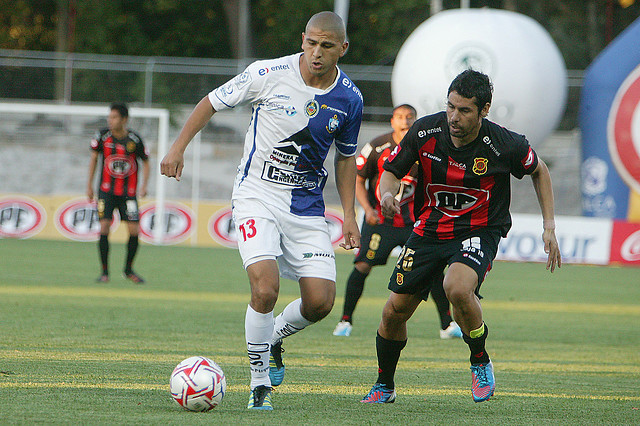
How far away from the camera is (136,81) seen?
2430cm

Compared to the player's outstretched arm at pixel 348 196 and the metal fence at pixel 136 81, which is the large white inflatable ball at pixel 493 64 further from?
the player's outstretched arm at pixel 348 196

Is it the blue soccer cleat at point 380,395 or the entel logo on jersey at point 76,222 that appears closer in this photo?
the blue soccer cleat at point 380,395

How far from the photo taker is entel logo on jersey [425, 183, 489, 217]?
18.7 ft

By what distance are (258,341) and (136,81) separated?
778 inches

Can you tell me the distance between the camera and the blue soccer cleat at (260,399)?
526 cm

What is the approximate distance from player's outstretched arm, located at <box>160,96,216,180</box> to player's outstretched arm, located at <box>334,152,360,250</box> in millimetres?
958

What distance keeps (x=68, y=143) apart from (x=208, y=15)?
12161mm

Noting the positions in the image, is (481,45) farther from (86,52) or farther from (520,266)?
(86,52)

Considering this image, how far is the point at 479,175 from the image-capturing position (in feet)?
18.4

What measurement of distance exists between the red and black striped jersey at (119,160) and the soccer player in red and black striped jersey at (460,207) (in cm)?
751

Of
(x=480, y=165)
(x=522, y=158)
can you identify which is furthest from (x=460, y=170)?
(x=522, y=158)

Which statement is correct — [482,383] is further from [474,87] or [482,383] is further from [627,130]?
[627,130]

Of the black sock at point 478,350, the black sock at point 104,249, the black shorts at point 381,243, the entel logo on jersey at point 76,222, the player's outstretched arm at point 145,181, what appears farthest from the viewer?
the entel logo on jersey at point 76,222

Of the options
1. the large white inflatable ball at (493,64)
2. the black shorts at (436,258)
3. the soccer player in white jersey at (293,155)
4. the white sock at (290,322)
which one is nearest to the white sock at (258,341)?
the soccer player in white jersey at (293,155)
